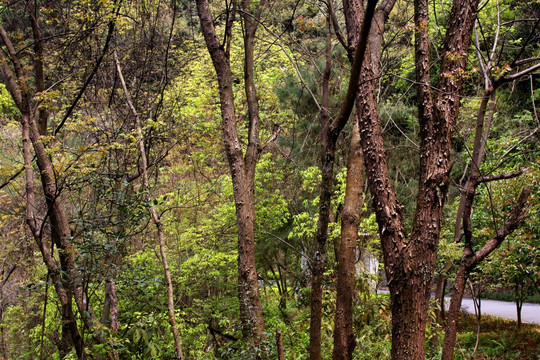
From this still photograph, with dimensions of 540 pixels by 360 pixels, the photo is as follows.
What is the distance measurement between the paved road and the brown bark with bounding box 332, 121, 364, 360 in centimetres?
1035

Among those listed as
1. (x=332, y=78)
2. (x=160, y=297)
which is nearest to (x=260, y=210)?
(x=160, y=297)

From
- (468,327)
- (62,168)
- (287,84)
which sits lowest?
(468,327)

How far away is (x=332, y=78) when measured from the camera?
35.2ft

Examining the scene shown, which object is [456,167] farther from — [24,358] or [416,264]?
[24,358]

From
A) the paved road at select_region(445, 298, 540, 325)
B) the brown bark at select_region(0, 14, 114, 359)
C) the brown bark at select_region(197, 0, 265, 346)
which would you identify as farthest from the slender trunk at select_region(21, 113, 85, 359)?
the paved road at select_region(445, 298, 540, 325)

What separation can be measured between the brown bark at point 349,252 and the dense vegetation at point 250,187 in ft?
0.06

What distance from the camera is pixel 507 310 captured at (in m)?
16.0

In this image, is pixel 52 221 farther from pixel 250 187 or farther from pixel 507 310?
pixel 507 310

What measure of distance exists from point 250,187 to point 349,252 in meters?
1.75

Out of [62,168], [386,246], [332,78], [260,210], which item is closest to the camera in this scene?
[386,246]

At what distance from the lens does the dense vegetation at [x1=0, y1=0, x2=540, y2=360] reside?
302cm

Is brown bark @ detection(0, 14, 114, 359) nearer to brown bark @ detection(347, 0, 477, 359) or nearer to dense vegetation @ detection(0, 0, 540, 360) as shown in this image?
dense vegetation @ detection(0, 0, 540, 360)

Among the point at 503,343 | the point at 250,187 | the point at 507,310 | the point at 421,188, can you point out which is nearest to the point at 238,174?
the point at 250,187

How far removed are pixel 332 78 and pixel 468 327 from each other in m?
8.38
